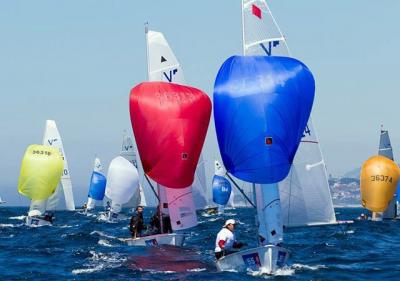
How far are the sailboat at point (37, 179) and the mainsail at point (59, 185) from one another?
880 millimetres

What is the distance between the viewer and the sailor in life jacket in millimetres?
23844

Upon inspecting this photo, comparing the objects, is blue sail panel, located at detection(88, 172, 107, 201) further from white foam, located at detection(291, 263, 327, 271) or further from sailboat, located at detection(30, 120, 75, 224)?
white foam, located at detection(291, 263, 327, 271)

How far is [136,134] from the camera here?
31.6 metres

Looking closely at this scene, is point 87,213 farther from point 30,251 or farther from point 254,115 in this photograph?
point 254,115

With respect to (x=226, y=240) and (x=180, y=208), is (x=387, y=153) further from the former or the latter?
(x=226, y=240)

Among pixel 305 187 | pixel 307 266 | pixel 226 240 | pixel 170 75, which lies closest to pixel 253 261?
pixel 226 240

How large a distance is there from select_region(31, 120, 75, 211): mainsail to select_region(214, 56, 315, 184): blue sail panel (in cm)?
2918

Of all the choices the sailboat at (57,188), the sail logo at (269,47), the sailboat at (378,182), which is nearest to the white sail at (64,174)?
the sailboat at (57,188)

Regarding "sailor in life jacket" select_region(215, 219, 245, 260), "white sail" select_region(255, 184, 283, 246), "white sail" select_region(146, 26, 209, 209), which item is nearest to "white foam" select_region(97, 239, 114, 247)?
"white sail" select_region(146, 26, 209, 209)

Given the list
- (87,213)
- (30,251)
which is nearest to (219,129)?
(30,251)

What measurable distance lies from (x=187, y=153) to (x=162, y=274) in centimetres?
730

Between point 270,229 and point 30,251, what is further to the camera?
point 30,251

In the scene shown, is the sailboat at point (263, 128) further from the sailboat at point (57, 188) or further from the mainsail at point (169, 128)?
the sailboat at point (57, 188)

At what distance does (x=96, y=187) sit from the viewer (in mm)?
80625
